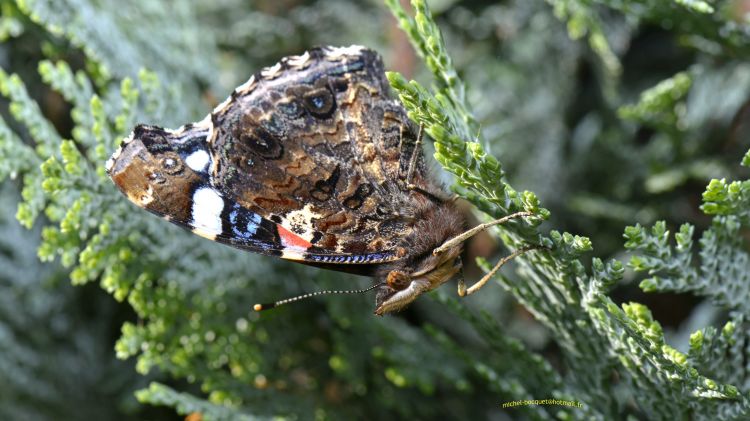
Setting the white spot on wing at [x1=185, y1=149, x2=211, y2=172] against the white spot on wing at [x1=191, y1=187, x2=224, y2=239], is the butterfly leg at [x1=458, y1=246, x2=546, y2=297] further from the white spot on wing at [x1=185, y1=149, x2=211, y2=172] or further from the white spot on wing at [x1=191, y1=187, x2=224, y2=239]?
the white spot on wing at [x1=185, y1=149, x2=211, y2=172]

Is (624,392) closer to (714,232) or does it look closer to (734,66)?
(714,232)

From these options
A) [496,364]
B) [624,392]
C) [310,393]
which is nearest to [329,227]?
[310,393]

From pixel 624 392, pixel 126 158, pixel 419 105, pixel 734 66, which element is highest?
pixel 734 66

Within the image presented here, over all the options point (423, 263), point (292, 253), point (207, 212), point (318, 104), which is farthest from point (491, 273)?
point (207, 212)

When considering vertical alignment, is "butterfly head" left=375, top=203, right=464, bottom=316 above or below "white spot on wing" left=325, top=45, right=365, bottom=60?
below

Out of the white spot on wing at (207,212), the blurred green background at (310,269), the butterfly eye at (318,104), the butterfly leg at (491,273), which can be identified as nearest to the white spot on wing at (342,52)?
the butterfly eye at (318,104)

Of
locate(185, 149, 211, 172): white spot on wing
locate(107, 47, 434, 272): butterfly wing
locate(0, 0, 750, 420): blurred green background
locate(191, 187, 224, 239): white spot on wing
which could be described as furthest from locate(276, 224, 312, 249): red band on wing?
locate(0, 0, 750, 420): blurred green background
